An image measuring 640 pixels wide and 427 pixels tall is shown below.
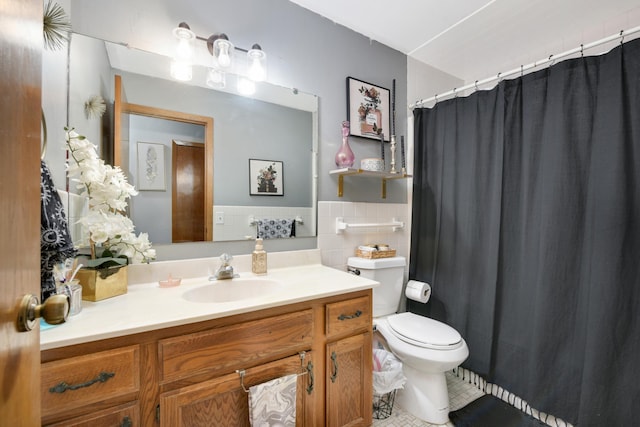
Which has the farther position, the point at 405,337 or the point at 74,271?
the point at 405,337

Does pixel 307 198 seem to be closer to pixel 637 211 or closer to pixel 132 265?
pixel 132 265

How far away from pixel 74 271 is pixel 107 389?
0.43 meters

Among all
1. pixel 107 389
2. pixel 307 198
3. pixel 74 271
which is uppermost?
pixel 307 198

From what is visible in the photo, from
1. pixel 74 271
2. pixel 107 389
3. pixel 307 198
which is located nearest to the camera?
pixel 107 389

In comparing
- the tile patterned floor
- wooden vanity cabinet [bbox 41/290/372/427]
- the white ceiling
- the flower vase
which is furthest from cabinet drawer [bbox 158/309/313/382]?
the white ceiling

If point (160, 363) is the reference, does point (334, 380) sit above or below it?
below

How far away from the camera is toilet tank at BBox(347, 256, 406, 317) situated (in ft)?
5.83

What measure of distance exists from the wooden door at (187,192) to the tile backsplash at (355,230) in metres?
0.72

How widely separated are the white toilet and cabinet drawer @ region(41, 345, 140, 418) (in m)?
1.25

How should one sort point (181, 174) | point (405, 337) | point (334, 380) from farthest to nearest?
point (405, 337) < point (181, 174) < point (334, 380)

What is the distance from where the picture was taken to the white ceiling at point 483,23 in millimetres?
1604

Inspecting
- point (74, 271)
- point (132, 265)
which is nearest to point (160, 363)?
point (74, 271)

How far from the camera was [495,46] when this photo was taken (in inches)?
78.8

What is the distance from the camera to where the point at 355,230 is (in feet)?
6.30
